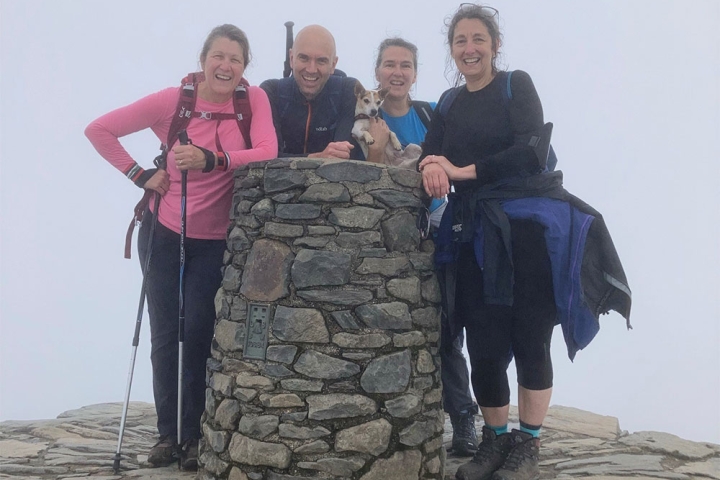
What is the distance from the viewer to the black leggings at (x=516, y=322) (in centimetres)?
404

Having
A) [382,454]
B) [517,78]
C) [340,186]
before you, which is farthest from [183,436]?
[517,78]

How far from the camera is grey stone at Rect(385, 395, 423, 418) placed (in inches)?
159

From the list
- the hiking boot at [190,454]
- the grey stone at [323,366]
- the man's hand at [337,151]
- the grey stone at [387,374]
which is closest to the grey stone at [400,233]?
the man's hand at [337,151]

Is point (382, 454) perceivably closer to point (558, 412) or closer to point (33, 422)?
point (558, 412)

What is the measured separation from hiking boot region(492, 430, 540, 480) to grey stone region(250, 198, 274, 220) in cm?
211

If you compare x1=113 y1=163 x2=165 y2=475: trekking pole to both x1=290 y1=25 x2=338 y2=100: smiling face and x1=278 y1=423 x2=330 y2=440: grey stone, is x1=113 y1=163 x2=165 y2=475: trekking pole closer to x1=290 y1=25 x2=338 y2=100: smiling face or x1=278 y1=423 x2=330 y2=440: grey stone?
x1=290 y1=25 x2=338 y2=100: smiling face

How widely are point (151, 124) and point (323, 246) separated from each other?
1.50 meters

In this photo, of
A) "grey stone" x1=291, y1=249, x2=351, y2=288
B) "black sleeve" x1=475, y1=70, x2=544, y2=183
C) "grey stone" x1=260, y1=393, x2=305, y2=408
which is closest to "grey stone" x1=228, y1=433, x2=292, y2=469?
"grey stone" x1=260, y1=393, x2=305, y2=408

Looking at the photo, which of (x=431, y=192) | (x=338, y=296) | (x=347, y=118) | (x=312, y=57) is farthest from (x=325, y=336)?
(x=312, y=57)

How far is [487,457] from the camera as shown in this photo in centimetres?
430

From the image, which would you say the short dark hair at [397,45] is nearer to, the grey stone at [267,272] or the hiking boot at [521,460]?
the grey stone at [267,272]

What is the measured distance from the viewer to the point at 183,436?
467cm

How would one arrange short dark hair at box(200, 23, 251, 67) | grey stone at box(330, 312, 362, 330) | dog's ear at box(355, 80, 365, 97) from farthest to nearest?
1. dog's ear at box(355, 80, 365, 97)
2. short dark hair at box(200, 23, 251, 67)
3. grey stone at box(330, 312, 362, 330)

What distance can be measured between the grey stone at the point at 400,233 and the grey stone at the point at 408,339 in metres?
0.53
